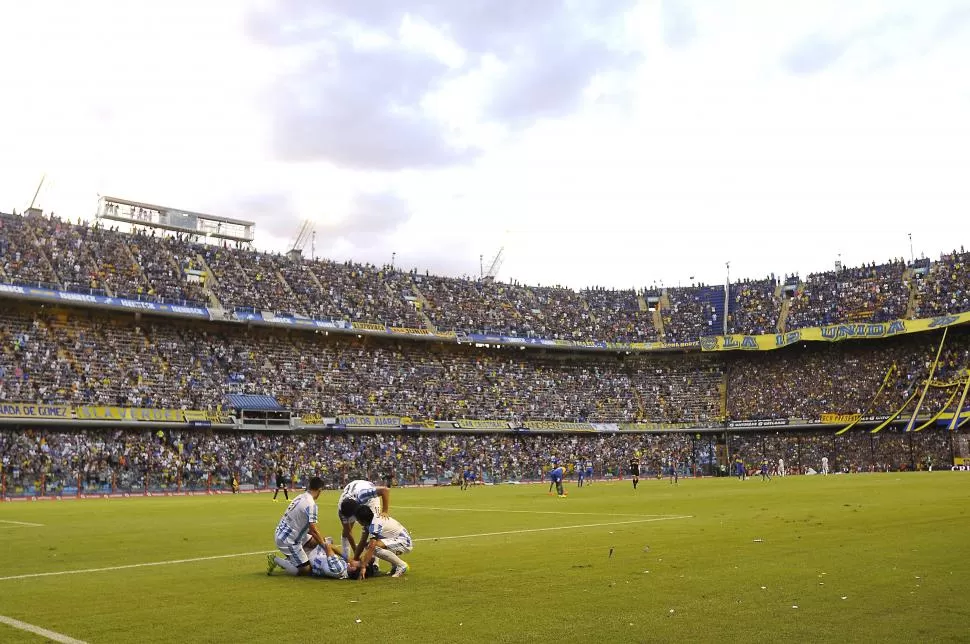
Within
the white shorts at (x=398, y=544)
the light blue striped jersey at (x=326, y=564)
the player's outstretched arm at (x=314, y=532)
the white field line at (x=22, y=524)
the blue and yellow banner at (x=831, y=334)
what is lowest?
the white field line at (x=22, y=524)

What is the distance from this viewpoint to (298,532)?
12.0 meters

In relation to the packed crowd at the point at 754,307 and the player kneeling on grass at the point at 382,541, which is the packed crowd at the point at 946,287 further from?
the player kneeling on grass at the point at 382,541

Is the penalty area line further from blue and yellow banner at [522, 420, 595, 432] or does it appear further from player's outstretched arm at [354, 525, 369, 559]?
blue and yellow banner at [522, 420, 595, 432]

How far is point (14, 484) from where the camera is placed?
42031 millimetres

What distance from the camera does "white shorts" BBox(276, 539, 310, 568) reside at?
12.2 meters

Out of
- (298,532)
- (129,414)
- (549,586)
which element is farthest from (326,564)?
(129,414)

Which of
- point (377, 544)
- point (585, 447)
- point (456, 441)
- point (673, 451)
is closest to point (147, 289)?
point (456, 441)

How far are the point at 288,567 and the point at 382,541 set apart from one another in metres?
1.43

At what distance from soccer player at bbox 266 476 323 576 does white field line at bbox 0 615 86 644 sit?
11.5 feet

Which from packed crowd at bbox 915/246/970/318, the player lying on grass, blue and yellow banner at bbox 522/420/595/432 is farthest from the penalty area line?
packed crowd at bbox 915/246/970/318

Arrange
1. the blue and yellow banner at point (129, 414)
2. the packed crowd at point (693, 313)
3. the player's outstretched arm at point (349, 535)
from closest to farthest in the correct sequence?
the player's outstretched arm at point (349, 535) < the blue and yellow banner at point (129, 414) < the packed crowd at point (693, 313)

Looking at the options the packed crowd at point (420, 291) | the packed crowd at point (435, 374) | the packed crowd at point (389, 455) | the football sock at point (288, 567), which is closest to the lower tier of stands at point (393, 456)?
the packed crowd at point (389, 455)

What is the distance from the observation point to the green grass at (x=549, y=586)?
8352 mm

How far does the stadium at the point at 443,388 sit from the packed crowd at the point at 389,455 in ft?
0.58
